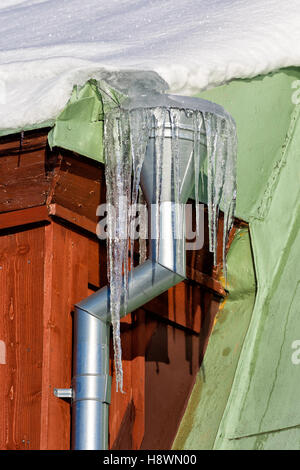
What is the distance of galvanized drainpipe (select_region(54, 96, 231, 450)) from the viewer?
10.2ft

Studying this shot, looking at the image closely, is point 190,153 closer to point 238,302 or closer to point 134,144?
point 134,144

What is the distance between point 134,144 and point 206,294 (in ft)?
3.30

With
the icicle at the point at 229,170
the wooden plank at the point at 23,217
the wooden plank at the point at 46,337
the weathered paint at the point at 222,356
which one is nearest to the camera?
the wooden plank at the point at 46,337

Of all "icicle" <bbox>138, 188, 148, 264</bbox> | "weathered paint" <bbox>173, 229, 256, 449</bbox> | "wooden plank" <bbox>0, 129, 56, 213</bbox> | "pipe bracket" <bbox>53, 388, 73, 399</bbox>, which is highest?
"wooden plank" <bbox>0, 129, 56, 213</bbox>

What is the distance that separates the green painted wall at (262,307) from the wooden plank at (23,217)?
906 mm

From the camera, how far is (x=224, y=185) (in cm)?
337

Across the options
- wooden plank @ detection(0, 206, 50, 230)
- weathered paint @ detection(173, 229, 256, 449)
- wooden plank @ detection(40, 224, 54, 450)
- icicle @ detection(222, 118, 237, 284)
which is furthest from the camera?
weathered paint @ detection(173, 229, 256, 449)

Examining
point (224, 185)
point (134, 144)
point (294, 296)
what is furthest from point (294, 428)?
point (134, 144)

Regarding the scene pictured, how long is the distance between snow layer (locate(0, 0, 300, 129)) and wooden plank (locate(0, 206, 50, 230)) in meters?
0.31

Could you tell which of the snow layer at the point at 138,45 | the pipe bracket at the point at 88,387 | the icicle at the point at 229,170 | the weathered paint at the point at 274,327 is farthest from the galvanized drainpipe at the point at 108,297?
the weathered paint at the point at 274,327

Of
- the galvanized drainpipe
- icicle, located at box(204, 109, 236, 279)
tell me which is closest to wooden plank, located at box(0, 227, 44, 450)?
the galvanized drainpipe

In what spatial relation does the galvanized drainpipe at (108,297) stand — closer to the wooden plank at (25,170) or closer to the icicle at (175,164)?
the icicle at (175,164)

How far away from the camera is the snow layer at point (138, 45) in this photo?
3.12 metres

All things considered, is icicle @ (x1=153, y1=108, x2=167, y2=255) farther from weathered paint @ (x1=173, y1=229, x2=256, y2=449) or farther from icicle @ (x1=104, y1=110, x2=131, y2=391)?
weathered paint @ (x1=173, y1=229, x2=256, y2=449)
